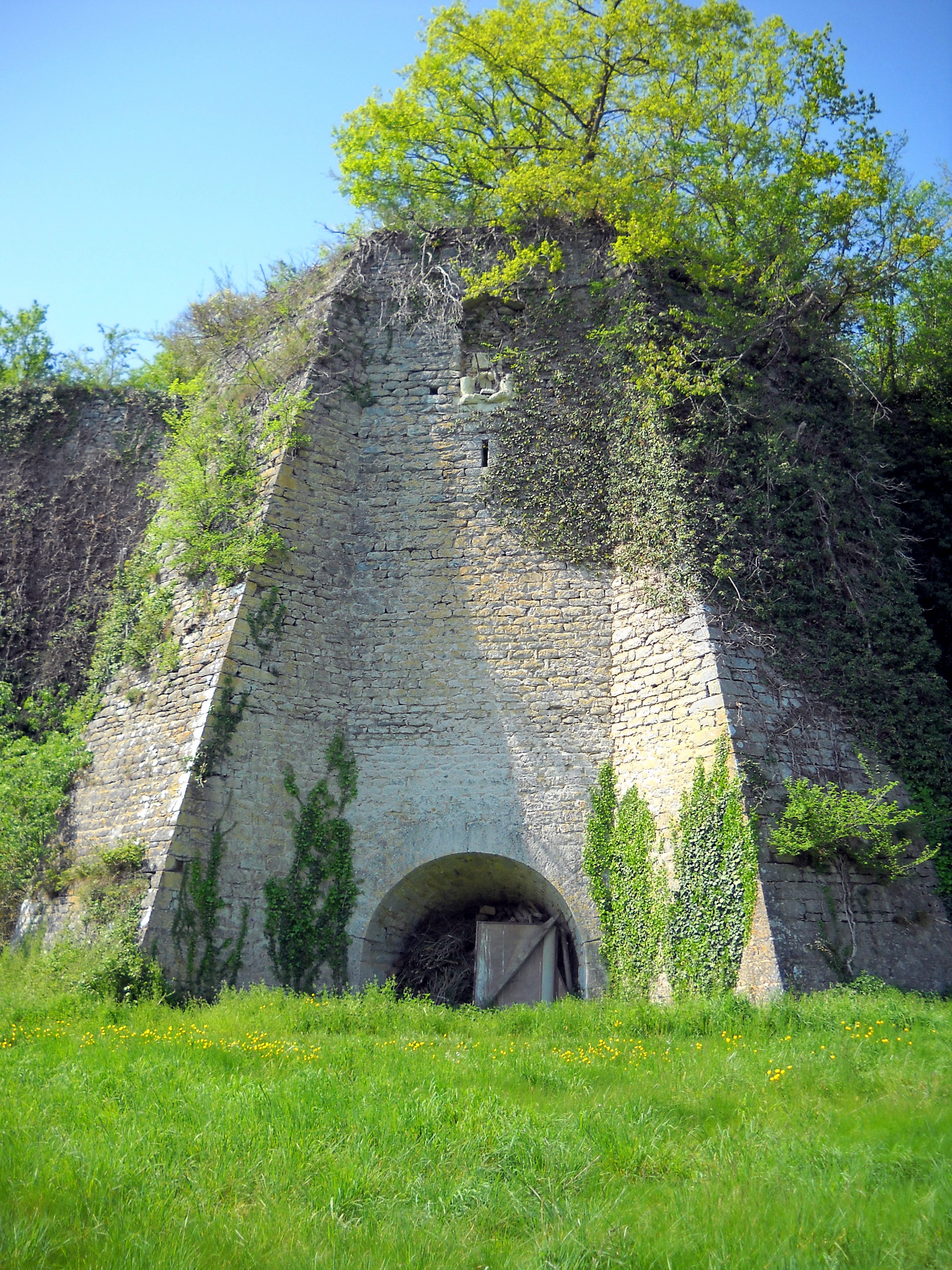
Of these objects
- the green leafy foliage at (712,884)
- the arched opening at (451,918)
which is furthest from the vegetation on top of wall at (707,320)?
the arched opening at (451,918)

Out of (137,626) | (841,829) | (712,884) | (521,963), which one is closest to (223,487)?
(137,626)

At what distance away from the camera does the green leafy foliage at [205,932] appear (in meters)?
8.20

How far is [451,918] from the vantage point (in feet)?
32.1

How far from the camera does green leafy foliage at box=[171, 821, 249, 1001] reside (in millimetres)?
8203

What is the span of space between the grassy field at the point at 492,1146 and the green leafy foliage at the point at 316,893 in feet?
5.97

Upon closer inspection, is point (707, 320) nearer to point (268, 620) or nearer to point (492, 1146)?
point (268, 620)

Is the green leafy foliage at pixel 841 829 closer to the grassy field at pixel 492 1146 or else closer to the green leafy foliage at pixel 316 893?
the grassy field at pixel 492 1146

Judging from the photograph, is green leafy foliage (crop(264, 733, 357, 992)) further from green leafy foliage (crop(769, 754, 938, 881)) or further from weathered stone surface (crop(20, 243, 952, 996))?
green leafy foliage (crop(769, 754, 938, 881))

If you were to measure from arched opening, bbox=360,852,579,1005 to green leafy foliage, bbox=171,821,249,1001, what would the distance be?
121 centimetres

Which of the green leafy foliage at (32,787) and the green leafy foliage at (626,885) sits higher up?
the green leafy foliage at (32,787)

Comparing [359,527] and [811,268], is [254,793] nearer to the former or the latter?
[359,527]

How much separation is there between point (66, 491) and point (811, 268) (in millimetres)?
9855

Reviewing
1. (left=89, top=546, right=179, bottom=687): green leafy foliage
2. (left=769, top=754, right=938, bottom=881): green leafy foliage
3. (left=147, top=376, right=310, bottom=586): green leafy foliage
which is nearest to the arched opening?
(left=769, top=754, right=938, bottom=881): green leafy foliage

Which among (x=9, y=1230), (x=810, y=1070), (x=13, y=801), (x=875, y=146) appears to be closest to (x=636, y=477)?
(x=875, y=146)
